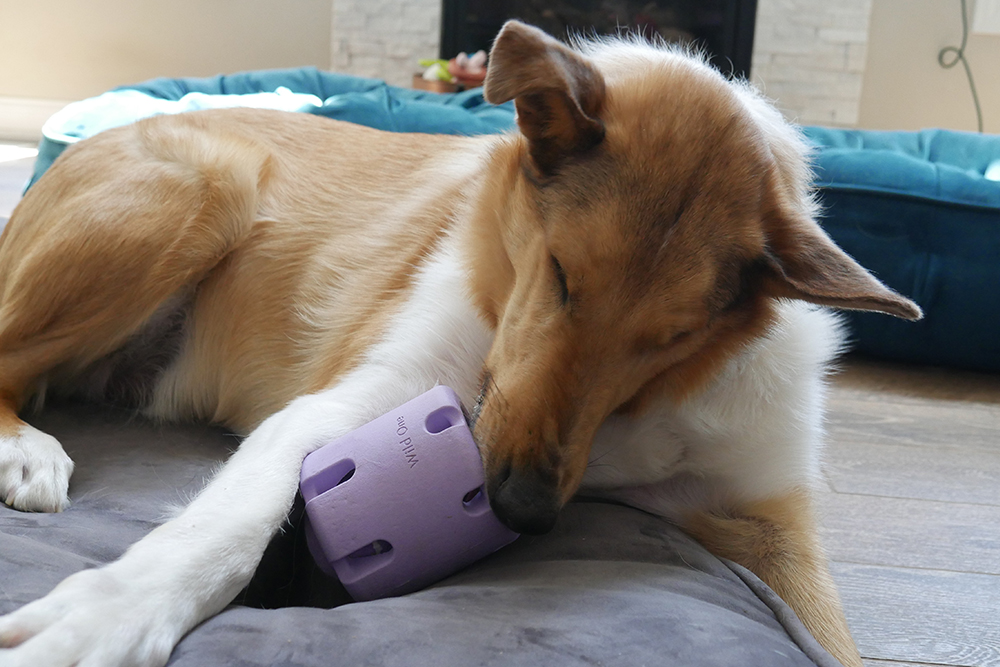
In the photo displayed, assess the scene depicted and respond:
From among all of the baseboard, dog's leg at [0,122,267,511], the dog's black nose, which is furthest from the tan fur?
the baseboard

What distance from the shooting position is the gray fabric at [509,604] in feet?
3.81

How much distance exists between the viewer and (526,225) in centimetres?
156

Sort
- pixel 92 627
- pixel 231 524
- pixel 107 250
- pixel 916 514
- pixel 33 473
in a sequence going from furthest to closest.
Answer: pixel 916 514
pixel 107 250
pixel 33 473
pixel 231 524
pixel 92 627

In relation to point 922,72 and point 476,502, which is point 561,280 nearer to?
point 476,502

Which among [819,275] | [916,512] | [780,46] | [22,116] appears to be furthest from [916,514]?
[22,116]

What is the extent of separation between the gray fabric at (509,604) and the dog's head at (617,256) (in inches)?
5.9

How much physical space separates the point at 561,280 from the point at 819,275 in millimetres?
413

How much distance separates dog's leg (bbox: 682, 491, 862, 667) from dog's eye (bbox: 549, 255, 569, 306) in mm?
618

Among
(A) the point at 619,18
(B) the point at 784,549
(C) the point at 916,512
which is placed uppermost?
(A) the point at 619,18

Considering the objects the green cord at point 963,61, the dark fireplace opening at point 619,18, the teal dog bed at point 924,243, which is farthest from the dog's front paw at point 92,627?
the green cord at point 963,61

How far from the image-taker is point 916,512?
2355 mm

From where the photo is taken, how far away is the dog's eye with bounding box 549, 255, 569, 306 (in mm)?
1401

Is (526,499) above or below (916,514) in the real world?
above

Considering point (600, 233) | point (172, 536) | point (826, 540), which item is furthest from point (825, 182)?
point (172, 536)
